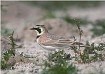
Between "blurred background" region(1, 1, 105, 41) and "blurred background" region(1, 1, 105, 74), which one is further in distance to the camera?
"blurred background" region(1, 1, 105, 41)

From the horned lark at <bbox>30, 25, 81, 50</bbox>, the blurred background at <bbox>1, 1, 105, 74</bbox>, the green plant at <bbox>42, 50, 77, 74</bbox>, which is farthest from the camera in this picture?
the blurred background at <bbox>1, 1, 105, 74</bbox>

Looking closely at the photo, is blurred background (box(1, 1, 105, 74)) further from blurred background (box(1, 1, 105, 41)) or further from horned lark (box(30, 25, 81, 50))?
horned lark (box(30, 25, 81, 50))

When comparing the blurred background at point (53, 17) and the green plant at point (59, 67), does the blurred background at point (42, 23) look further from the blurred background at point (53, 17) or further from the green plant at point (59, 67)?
the green plant at point (59, 67)

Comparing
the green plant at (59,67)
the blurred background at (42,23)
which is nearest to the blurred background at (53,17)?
the blurred background at (42,23)

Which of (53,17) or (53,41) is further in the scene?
(53,17)

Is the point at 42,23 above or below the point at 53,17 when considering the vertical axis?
below

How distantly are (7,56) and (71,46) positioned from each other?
3.95ft

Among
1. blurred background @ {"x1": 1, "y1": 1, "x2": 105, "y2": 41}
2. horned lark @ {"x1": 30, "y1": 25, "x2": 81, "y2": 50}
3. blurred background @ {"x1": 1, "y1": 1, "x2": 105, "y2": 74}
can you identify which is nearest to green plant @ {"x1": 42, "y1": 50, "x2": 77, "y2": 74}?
blurred background @ {"x1": 1, "y1": 1, "x2": 105, "y2": 74}

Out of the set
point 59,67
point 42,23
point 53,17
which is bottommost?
point 59,67

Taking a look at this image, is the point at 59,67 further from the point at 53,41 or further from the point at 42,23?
the point at 42,23

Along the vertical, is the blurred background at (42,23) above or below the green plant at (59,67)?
above

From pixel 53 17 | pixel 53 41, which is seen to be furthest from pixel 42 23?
pixel 53 41

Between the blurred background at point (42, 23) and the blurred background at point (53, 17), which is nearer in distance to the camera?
the blurred background at point (42, 23)

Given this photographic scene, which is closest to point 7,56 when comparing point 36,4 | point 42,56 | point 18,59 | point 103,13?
point 18,59
